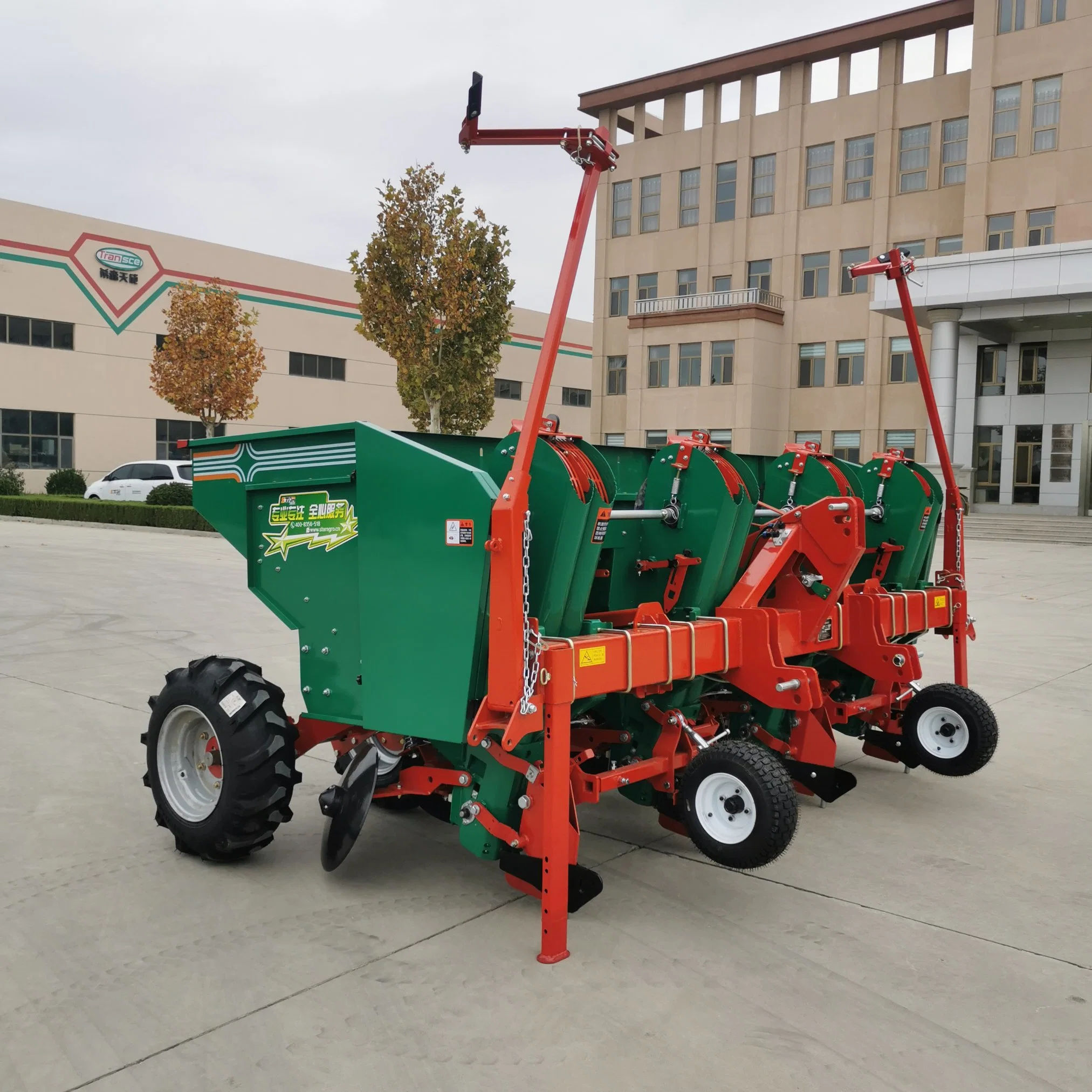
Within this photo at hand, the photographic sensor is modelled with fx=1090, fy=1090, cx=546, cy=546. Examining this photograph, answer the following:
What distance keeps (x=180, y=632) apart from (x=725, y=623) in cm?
746

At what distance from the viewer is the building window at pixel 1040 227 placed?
113 ft

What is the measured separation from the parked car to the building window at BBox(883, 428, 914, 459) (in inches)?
937

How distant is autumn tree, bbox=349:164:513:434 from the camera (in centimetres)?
2714

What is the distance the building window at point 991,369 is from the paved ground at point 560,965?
30.6 meters

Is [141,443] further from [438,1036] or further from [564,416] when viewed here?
[438,1036]

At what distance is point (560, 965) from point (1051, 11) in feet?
127

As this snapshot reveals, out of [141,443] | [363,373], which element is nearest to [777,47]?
[363,373]

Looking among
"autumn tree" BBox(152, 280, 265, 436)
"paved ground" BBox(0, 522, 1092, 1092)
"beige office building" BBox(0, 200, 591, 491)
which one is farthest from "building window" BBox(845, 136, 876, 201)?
"paved ground" BBox(0, 522, 1092, 1092)

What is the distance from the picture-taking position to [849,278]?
130 ft

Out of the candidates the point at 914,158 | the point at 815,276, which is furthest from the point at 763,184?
the point at 914,158

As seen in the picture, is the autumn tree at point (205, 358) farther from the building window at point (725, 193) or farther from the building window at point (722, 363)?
the building window at point (725, 193)

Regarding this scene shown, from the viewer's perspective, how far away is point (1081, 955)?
3.77 metres

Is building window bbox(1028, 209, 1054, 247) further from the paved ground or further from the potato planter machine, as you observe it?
the potato planter machine

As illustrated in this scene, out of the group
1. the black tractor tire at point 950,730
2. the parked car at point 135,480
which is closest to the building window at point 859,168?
the parked car at point 135,480
